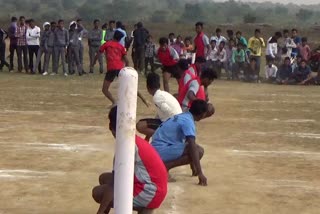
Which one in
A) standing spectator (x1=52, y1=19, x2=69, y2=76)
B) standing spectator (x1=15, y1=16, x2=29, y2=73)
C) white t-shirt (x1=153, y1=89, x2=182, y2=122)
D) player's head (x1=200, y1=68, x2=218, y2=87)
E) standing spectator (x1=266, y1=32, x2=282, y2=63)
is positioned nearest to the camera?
white t-shirt (x1=153, y1=89, x2=182, y2=122)

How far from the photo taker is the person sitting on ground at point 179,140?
28.8 ft

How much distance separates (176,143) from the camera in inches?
350

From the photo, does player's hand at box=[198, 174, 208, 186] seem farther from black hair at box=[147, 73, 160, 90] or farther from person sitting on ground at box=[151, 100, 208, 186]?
black hair at box=[147, 73, 160, 90]

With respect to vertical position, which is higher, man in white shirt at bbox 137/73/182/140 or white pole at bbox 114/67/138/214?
white pole at bbox 114/67/138/214

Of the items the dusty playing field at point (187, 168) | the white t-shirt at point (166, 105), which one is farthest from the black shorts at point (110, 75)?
the white t-shirt at point (166, 105)

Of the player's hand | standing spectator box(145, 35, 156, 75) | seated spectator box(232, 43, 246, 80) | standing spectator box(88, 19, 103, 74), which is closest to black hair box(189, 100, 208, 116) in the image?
the player's hand

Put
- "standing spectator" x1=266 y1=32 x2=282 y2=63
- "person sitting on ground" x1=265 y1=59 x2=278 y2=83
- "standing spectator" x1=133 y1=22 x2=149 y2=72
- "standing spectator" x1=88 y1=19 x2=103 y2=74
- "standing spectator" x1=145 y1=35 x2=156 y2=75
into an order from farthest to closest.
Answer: "standing spectator" x1=133 y1=22 x2=149 y2=72 → "standing spectator" x1=145 y1=35 x2=156 y2=75 → "standing spectator" x1=266 y1=32 x2=282 y2=63 → "standing spectator" x1=88 y1=19 x2=103 y2=74 → "person sitting on ground" x1=265 y1=59 x2=278 y2=83

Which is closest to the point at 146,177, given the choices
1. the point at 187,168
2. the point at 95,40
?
the point at 187,168

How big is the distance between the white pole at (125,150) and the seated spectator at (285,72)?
810 inches

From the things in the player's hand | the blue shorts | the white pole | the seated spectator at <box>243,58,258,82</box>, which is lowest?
the seated spectator at <box>243,58,258,82</box>

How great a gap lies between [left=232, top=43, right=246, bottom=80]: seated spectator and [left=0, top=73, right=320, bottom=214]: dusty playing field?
624cm

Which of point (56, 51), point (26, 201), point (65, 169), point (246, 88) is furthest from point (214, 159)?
point (56, 51)

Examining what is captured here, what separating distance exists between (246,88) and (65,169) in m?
13.2

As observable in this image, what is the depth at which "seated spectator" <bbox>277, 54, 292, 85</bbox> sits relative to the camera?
2475 cm
